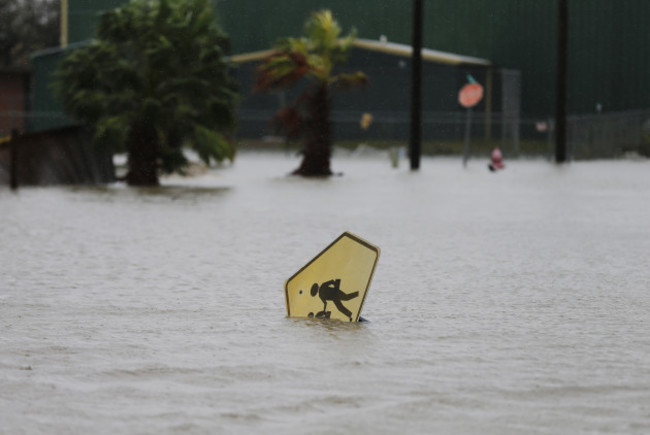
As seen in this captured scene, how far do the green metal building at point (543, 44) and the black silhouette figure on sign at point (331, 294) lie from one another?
46.9 meters

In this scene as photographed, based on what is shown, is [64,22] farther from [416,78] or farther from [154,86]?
[154,86]

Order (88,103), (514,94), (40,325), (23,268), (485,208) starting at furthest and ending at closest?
(514,94) < (88,103) < (485,208) < (23,268) < (40,325)

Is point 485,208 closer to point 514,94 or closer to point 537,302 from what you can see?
point 537,302

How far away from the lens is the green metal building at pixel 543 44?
57.6 m

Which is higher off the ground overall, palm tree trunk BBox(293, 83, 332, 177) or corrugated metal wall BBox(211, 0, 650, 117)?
corrugated metal wall BBox(211, 0, 650, 117)

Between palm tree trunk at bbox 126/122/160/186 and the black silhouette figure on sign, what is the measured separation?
761 inches

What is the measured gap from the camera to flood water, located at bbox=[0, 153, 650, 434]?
249 inches

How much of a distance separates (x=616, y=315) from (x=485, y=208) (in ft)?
40.2

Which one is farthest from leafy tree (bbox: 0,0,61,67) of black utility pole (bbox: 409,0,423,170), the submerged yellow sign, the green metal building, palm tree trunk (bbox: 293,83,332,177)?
the submerged yellow sign

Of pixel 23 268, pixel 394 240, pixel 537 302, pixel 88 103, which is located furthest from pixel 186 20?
pixel 537 302

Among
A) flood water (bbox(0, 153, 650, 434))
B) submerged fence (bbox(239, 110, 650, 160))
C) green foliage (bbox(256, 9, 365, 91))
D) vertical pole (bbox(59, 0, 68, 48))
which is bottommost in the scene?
submerged fence (bbox(239, 110, 650, 160))

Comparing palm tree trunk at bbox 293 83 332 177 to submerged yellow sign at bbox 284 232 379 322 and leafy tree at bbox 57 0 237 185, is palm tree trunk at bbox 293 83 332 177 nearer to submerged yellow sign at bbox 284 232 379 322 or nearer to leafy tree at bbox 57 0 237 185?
leafy tree at bbox 57 0 237 185

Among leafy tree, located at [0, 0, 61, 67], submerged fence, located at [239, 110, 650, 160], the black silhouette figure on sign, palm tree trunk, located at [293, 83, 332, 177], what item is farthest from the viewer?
leafy tree, located at [0, 0, 61, 67]

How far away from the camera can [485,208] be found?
2189 cm
